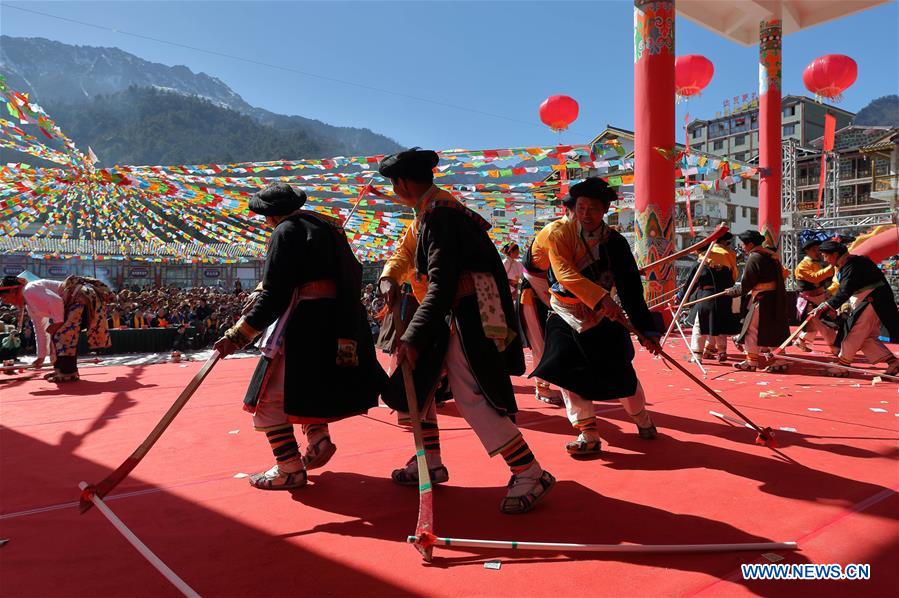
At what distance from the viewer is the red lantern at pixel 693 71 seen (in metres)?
13.3

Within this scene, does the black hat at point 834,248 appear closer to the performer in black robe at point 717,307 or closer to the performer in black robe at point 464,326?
the performer in black robe at point 717,307

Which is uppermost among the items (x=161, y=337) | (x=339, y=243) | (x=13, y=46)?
(x=13, y=46)

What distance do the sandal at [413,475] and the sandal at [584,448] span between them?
834mm

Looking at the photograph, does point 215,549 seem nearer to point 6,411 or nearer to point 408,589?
point 408,589

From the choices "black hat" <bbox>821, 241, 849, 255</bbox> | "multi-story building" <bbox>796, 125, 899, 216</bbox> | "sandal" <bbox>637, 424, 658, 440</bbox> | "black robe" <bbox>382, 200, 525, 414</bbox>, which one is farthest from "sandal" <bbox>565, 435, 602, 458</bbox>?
"multi-story building" <bbox>796, 125, 899, 216</bbox>

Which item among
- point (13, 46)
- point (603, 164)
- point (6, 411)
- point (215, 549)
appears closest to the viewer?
point (215, 549)

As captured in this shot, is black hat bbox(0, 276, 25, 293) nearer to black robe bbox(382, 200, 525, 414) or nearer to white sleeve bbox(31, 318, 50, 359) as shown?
white sleeve bbox(31, 318, 50, 359)

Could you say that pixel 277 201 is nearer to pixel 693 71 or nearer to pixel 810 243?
pixel 810 243

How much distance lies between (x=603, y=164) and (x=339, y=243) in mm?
6411

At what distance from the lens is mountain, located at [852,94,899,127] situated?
4386 inches

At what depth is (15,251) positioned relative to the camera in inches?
911

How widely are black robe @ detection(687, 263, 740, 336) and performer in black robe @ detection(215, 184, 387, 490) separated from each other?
605cm

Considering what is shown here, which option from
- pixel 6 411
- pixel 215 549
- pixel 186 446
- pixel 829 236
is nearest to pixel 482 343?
pixel 215 549

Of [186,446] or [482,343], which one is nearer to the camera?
[482,343]
